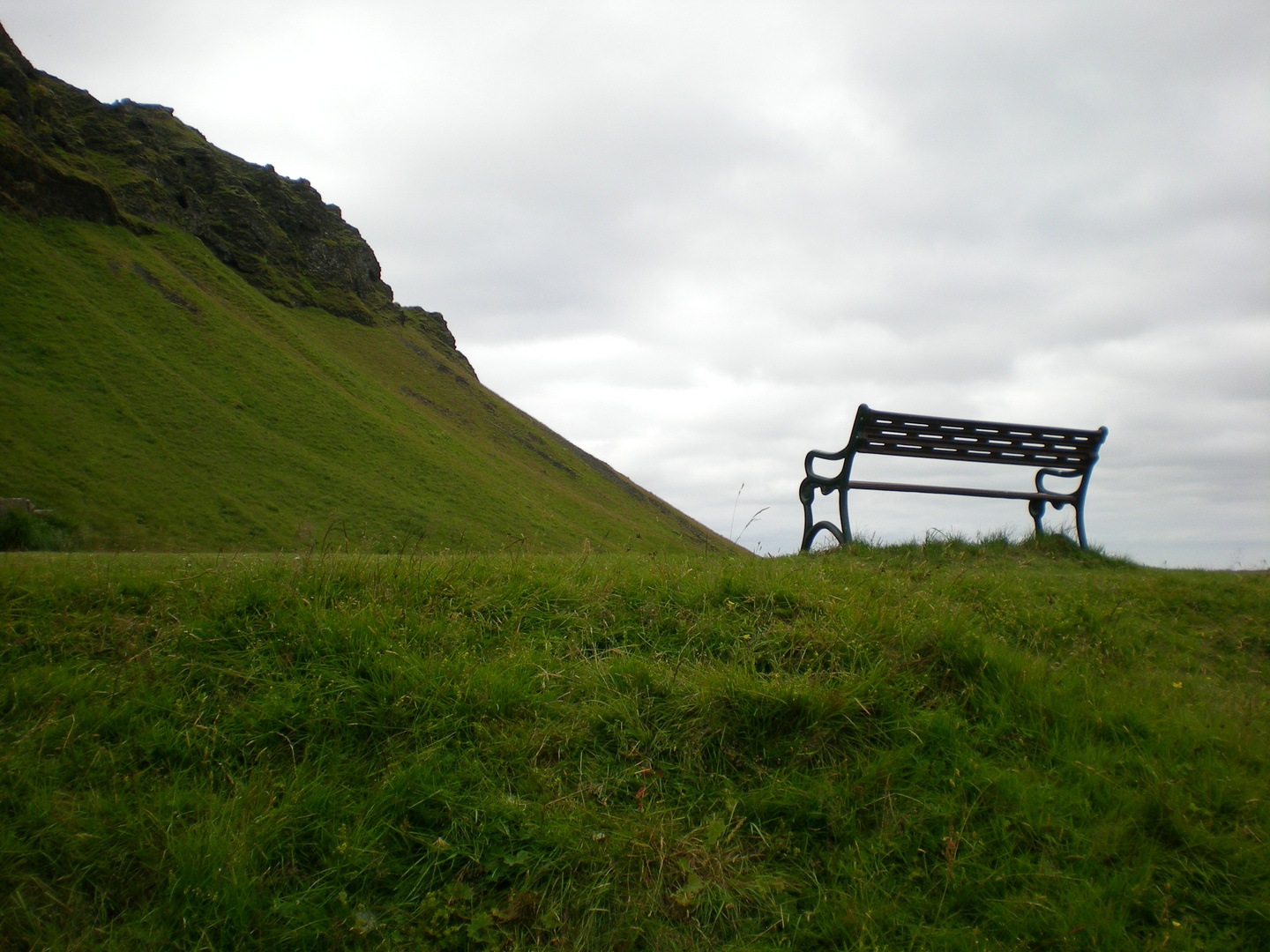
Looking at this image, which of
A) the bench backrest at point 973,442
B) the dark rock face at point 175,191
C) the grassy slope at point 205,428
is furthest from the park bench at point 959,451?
the dark rock face at point 175,191

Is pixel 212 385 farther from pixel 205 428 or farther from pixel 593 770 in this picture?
pixel 593 770

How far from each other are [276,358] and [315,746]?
5264cm

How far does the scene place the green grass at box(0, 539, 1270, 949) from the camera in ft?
8.28

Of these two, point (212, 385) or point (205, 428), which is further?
point (212, 385)

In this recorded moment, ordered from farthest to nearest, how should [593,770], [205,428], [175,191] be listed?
1. [175,191]
2. [205,428]
3. [593,770]

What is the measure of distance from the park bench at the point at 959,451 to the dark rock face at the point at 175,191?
54906mm

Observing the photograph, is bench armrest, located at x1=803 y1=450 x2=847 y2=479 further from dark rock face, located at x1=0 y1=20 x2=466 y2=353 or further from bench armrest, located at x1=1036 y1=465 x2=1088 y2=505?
dark rock face, located at x1=0 y1=20 x2=466 y2=353

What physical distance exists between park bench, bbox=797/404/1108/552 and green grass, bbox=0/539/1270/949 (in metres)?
2.95

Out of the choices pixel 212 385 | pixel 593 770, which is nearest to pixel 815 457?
pixel 593 770

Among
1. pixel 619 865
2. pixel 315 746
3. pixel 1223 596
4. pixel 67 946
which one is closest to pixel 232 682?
pixel 315 746

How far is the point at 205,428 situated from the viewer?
35.1 metres

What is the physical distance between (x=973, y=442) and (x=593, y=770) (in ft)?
21.4

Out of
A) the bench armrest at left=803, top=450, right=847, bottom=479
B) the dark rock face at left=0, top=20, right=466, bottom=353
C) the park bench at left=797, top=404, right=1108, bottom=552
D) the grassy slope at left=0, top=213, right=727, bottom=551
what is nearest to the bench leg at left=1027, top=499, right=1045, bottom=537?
the park bench at left=797, top=404, right=1108, bottom=552

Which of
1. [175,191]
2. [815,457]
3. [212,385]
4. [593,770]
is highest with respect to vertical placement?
[175,191]
